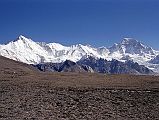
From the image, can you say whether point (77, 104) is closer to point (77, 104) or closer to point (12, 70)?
point (77, 104)

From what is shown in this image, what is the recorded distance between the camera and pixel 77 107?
1321 inches

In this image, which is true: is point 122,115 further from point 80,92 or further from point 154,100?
point 80,92

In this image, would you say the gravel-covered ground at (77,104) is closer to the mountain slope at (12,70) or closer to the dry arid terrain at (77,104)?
the dry arid terrain at (77,104)

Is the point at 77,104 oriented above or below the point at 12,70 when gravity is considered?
below

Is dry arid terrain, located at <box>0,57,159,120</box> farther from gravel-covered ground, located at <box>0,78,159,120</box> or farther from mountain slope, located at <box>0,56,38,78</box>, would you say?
mountain slope, located at <box>0,56,38,78</box>

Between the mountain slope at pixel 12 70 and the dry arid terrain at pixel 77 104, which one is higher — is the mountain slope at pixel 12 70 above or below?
above

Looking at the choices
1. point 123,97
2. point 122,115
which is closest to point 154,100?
point 123,97

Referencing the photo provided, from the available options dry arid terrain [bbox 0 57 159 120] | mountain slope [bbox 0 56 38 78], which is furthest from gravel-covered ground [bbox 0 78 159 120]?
mountain slope [bbox 0 56 38 78]

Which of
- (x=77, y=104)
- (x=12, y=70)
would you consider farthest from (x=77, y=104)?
(x=12, y=70)

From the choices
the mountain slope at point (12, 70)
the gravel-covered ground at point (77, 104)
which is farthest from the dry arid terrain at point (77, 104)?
the mountain slope at point (12, 70)

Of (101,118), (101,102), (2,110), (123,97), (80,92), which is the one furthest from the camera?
(80,92)

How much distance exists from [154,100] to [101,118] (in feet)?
28.1

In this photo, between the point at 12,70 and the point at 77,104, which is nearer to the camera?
the point at 77,104

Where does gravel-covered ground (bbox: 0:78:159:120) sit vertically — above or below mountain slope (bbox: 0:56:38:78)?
below
